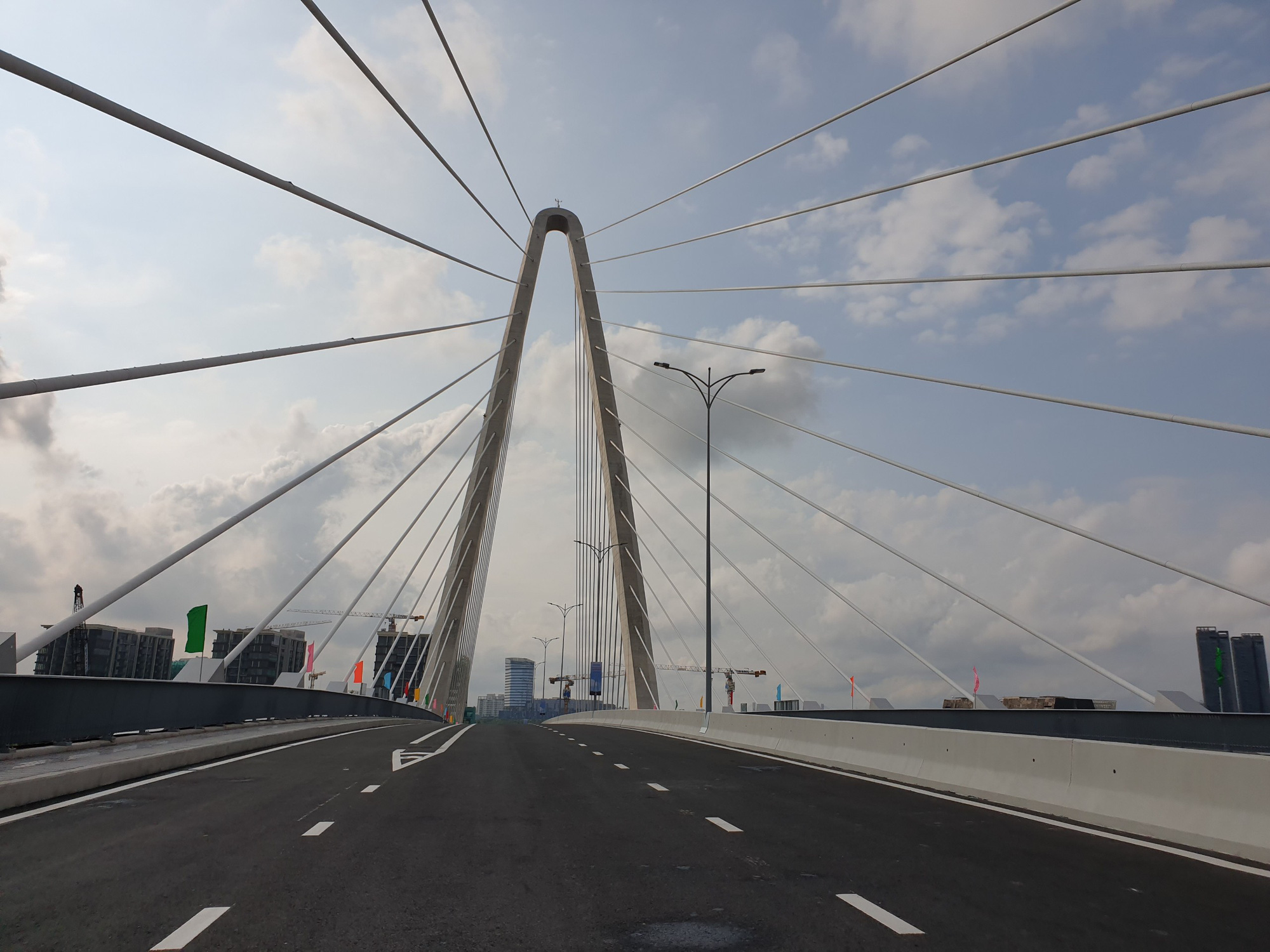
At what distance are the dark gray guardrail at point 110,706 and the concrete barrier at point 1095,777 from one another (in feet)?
39.2

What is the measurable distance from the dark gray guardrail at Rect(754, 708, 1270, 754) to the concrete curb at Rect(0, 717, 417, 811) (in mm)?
10908

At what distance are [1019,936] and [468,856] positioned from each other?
14.2ft

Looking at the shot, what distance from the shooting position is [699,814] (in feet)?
37.4

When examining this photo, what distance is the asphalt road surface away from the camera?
610 cm

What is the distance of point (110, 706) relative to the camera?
57.3ft

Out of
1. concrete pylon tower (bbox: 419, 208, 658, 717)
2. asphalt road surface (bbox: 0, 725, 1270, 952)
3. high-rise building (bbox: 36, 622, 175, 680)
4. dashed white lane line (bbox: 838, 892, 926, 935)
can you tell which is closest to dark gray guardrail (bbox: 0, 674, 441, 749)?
asphalt road surface (bbox: 0, 725, 1270, 952)

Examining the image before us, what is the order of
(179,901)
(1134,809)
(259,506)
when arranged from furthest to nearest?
Answer: (259,506) < (1134,809) < (179,901)

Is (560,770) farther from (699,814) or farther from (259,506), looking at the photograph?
(259,506)

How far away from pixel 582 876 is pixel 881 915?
7.37ft

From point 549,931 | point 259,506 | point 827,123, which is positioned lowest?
point 549,931

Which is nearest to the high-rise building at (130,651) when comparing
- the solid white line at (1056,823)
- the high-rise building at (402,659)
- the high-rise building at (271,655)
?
the high-rise building at (402,659)

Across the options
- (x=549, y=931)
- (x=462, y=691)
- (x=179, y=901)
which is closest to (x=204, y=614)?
(x=179, y=901)

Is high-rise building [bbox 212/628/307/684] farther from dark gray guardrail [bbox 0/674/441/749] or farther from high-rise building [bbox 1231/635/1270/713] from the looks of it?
dark gray guardrail [bbox 0/674/441/749]

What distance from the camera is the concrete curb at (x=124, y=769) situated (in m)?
11.3
